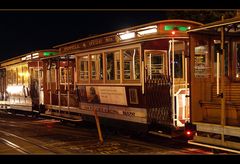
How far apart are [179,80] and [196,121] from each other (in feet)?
7.06

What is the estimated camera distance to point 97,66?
13.8 meters

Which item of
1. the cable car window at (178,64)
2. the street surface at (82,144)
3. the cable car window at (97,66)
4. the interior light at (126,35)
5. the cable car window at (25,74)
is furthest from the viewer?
the cable car window at (25,74)

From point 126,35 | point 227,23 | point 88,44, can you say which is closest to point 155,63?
point 126,35

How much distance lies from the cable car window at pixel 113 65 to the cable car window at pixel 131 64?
43 cm

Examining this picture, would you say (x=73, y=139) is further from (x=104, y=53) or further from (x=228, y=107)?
(x=228, y=107)

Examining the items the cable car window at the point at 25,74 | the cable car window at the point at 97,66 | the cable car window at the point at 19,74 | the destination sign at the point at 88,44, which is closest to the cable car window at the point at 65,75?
the destination sign at the point at 88,44

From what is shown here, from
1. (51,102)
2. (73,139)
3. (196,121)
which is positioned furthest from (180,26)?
(51,102)

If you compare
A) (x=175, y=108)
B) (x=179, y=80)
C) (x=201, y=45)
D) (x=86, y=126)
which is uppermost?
(x=201, y=45)

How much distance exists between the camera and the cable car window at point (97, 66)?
1356 centimetres

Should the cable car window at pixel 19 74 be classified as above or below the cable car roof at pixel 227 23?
below

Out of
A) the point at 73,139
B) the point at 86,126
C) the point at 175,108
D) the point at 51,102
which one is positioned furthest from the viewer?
the point at 51,102

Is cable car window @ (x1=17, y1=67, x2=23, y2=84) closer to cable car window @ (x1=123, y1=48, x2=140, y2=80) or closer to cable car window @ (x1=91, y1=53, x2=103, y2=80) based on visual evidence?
cable car window @ (x1=91, y1=53, x2=103, y2=80)

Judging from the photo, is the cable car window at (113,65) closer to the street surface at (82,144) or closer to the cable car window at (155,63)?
the cable car window at (155,63)

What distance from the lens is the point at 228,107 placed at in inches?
351
